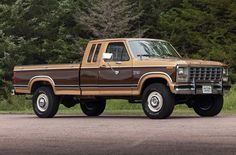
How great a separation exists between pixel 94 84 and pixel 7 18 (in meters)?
23.0

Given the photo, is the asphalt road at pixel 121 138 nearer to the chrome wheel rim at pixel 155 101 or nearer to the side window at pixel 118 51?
the chrome wheel rim at pixel 155 101

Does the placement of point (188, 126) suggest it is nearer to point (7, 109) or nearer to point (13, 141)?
point (13, 141)

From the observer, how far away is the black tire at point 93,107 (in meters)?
19.9

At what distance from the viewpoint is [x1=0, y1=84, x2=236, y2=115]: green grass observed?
72.0ft

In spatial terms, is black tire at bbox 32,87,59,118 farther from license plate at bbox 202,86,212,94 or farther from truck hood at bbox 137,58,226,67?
license plate at bbox 202,86,212,94

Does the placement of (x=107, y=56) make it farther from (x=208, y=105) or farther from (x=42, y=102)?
(x=208, y=105)

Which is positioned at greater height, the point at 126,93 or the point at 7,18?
the point at 7,18

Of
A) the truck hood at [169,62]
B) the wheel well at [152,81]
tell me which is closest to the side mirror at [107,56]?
the truck hood at [169,62]

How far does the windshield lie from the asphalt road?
2.62m

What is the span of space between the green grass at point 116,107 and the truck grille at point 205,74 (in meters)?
3.48

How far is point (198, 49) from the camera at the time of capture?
3828cm

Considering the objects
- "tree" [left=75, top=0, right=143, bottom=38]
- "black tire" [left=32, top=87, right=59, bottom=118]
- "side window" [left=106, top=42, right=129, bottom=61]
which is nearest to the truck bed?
"black tire" [left=32, top=87, right=59, bottom=118]

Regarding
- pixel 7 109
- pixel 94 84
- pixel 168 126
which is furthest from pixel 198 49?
pixel 168 126

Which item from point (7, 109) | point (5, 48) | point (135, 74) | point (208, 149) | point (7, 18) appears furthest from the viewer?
point (7, 18)
